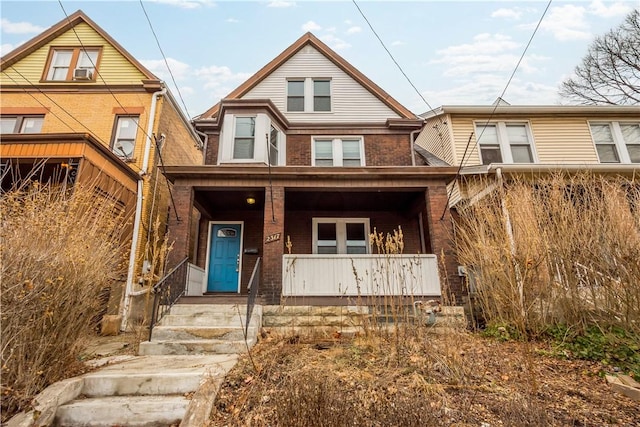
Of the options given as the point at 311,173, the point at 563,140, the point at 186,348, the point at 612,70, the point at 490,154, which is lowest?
the point at 186,348

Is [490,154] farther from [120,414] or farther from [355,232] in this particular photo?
[120,414]

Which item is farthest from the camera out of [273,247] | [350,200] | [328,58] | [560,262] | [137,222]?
[328,58]

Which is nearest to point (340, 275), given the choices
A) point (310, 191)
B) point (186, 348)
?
point (310, 191)

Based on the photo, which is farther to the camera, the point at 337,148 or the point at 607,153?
the point at 607,153

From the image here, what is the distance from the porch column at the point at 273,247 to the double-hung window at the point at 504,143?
792cm

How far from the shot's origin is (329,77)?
1234cm

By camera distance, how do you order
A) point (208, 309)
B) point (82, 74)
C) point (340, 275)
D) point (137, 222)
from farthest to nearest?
point (82, 74) < point (137, 222) < point (340, 275) < point (208, 309)

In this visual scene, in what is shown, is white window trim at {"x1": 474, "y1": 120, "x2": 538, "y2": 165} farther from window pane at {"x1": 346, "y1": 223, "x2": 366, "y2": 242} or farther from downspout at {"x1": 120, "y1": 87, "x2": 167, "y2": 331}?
downspout at {"x1": 120, "y1": 87, "x2": 167, "y2": 331}

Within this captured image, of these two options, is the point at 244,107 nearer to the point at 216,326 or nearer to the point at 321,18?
the point at 321,18

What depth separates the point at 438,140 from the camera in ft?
41.7

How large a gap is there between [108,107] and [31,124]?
2690mm

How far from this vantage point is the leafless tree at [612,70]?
16.0 meters

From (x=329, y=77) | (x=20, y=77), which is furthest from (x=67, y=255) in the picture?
(x=20, y=77)

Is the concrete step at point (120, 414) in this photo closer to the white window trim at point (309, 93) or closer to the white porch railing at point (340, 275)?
the white porch railing at point (340, 275)
